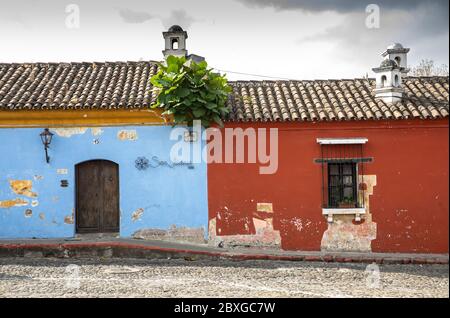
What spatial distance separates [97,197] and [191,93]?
331 centimetres

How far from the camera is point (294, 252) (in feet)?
37.3

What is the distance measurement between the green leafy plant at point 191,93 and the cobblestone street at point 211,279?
3142 mm

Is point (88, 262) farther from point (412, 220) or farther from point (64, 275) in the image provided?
point (412, 220)

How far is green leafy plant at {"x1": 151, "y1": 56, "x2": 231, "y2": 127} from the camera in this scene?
11.3m

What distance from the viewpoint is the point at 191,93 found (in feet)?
37.1

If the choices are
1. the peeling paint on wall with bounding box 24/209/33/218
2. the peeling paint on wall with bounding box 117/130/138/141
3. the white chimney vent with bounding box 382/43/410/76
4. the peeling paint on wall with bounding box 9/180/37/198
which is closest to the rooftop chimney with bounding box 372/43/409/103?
the white chimney vent with bounding box 382/43/410/76

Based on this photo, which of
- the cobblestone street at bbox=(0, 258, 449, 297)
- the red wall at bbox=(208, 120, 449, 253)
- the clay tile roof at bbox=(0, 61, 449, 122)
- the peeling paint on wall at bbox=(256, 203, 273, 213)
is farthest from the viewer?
the peeling paint on wall at bbox=(256, 203, 273, 213)

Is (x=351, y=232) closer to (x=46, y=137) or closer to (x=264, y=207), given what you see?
(x=264, y=207)

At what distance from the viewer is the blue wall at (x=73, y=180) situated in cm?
1187

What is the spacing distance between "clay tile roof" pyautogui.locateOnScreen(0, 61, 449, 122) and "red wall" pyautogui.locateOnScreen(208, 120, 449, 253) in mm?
266

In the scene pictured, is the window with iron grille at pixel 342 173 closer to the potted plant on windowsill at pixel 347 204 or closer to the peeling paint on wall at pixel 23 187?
the potted plant on windowsill at pixel 347 204

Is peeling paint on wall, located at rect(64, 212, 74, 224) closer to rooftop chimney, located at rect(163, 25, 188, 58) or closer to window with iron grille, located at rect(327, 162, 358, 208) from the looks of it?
rooftop chimney, located at rect(163, 25, 188, 58)

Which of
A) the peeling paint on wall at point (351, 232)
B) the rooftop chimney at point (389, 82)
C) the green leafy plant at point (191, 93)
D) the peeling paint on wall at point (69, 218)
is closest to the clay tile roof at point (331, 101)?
the rooftop chimney at point (389, 82)

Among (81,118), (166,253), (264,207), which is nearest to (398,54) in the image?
(264,207)
